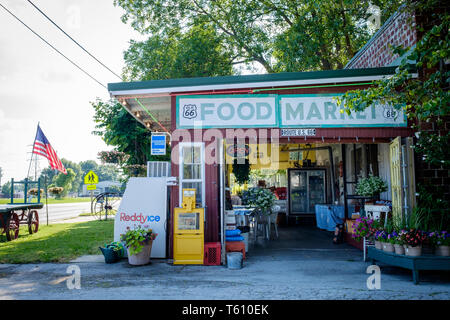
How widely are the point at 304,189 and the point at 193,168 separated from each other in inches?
332

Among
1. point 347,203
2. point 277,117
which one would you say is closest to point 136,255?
point 277,117

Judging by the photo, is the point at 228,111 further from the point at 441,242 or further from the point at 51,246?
the point at 51,246

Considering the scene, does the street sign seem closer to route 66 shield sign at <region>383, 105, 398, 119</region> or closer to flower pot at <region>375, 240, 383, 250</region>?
route 66 shield sign at <region>383, 105, 398, 119</region>

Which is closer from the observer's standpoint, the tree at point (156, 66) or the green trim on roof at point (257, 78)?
the green trim on roof at point (257, 78)

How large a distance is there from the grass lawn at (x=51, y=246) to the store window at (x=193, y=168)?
10.3ft

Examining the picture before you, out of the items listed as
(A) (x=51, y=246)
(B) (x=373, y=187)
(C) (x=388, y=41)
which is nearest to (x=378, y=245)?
(B) (x=373, y=187)

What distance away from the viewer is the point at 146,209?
26.7ft

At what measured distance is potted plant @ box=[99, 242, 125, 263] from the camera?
25.4 ft

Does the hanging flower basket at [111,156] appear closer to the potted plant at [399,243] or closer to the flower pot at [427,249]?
the potted plant at [399,243]

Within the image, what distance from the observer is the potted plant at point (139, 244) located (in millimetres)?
7266

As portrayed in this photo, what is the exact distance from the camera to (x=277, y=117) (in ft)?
26.4

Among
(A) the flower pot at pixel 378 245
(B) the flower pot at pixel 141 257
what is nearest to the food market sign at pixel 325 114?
(A) the flower pot at pixel 378 245
